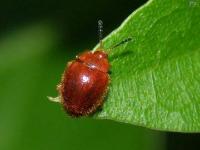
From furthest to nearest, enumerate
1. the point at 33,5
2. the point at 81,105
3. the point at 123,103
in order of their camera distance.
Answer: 1. the point at 33,5
2. the point at 81,105
3. the point at 123,103

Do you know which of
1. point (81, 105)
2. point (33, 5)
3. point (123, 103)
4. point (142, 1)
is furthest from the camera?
point (33, 5)

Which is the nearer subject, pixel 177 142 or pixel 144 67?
pixel 144 67

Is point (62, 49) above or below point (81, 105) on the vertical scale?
above

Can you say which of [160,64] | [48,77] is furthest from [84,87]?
[48,77]

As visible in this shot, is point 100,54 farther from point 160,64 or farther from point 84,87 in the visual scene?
point 160,64

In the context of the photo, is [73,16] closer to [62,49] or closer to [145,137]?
[62,49]

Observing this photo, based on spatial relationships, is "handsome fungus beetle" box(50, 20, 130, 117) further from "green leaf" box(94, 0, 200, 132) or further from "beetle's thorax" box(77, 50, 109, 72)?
"green leaf" box(94, 0, 200, 132)

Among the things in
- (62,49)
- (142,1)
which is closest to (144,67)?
(142,1)

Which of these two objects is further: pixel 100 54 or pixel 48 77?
pixel 48 77
